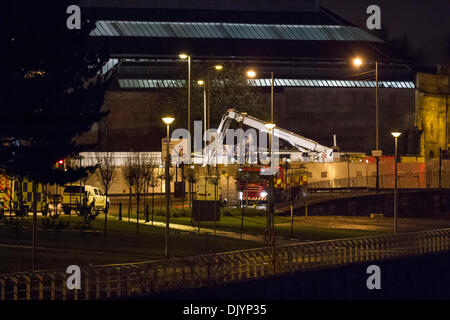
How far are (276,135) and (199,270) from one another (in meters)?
57.0

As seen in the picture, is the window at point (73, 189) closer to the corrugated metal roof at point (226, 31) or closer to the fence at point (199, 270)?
the fence at point (199, 270)

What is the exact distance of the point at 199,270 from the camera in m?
28.6

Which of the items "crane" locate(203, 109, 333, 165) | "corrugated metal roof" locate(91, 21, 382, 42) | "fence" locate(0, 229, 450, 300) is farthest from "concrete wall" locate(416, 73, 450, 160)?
"fence" locate(0, 229, 450, 300)

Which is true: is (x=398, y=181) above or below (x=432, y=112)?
below

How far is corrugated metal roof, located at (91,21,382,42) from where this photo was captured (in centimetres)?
11369

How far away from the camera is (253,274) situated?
30891 millimetres

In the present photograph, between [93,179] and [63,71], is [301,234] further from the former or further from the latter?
[93,179]

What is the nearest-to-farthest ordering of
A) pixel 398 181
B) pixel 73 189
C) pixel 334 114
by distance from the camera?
pixel 73 189
pixel 398 181
pixel 334 114

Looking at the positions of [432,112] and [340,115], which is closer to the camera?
[340,115]

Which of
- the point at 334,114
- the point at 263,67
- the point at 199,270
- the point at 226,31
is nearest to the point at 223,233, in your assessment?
the point at 199,270

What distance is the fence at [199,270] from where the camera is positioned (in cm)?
2431

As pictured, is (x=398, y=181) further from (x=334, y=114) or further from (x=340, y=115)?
(x=334, y=114)

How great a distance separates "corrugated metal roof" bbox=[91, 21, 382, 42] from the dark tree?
76127mm

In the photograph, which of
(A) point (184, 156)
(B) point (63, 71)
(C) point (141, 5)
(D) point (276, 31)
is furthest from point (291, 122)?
(B) point (63, 71)
